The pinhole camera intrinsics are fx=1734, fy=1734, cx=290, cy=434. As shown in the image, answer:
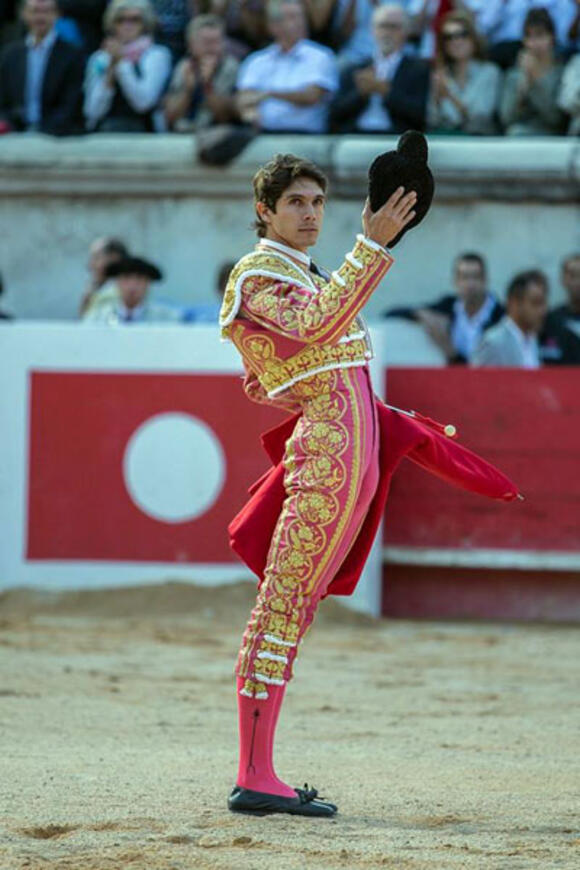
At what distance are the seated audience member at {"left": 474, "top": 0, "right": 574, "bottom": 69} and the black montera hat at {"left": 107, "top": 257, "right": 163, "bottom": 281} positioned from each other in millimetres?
2318

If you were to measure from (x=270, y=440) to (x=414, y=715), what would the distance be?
184 centimetres

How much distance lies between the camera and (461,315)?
29.0 feet

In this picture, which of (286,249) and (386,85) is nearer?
(286,249)

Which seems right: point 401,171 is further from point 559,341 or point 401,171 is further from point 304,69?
point 304,69

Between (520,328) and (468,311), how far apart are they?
380 mm

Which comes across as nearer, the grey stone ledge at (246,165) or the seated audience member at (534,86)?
the seated audience member at (534,86)

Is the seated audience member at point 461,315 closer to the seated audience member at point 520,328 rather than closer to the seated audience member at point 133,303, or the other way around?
the seated audience member at point 520,328

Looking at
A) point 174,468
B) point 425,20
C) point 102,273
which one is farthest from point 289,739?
point 425,20

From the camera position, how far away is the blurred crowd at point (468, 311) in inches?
333

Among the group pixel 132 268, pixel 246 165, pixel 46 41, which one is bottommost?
pixel 132 268

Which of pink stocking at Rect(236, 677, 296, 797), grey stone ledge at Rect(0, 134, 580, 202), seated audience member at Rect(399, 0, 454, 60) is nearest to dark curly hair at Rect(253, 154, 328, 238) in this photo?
pink stocking at Rect(236, 677, 296, 797)

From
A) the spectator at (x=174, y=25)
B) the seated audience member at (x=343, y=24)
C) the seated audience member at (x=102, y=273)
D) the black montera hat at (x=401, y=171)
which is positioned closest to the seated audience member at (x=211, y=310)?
the seated audience member at (x=102, y=273)

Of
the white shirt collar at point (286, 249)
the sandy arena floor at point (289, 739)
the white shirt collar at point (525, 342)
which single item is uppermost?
the white shirt collar at point (286, 249)

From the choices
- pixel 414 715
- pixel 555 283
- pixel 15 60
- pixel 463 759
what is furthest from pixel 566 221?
pixel 463 759
